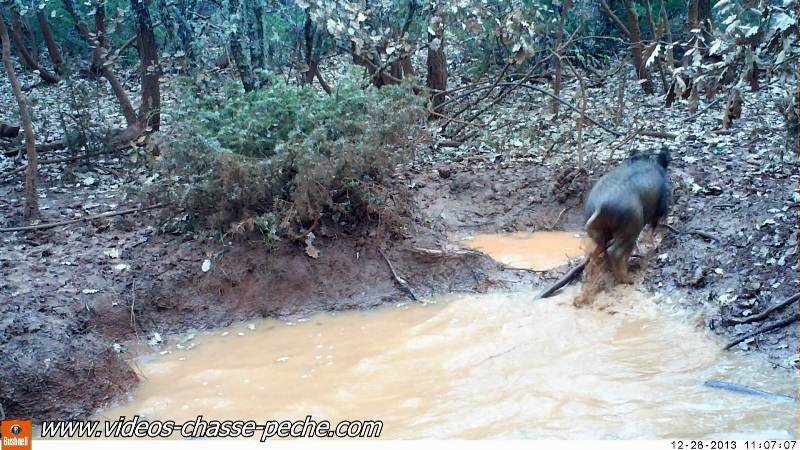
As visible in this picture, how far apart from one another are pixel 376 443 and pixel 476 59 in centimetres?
986

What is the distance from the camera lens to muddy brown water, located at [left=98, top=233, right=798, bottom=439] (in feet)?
14.5

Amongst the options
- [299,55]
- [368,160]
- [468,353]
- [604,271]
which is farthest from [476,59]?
[468,353]

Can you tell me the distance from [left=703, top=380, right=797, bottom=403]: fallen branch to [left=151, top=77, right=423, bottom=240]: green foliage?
3.31 metres

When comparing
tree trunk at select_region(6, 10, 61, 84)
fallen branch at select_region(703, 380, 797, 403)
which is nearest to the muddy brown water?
fallen branch at select_region(703, 380, 797, 403)

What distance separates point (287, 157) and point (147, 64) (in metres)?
4.07

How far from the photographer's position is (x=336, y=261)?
695cm

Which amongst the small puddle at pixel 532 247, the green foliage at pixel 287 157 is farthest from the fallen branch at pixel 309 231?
the small puddle at pixel 532 247

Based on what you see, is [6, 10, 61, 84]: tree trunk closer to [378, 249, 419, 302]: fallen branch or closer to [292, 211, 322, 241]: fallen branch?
[292, 211, 322, 241]: fallen branch

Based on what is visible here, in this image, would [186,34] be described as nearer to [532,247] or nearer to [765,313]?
[532,247]

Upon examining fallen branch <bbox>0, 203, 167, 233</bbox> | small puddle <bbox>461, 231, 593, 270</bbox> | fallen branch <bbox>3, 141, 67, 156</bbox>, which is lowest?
small puddle <bbox>461, 231, 593, 270</bbox>

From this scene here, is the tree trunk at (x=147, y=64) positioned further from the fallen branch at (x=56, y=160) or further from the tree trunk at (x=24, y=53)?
the tree trunk at (x=24, y=53)

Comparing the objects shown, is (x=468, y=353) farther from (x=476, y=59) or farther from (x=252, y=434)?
(x=476, y=59)

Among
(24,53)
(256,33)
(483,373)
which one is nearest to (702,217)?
(483,373)

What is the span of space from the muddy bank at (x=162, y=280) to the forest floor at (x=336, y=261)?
0.04ft
